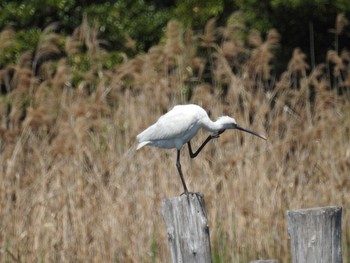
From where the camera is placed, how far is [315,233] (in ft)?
13.2

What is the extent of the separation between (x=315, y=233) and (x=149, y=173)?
3.16 m

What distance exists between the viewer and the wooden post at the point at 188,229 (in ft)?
14.0

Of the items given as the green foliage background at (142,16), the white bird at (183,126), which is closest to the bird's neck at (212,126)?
the white bird at (183,126)

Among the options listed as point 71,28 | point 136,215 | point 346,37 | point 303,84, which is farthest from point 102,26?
point 136,215

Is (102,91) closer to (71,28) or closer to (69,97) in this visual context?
(69,97)

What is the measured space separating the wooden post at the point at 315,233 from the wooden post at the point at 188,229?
40 cm

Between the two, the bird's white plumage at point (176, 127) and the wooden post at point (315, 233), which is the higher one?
the bird's white plumage at point (176, 127)

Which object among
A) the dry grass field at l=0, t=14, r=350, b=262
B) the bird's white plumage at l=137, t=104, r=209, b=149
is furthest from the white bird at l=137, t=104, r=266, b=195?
the dry grass field at l=0, t=14, r=350, b=262

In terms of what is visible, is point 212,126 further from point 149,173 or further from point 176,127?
point 149,173

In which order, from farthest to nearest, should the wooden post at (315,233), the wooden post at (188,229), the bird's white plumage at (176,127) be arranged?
1. the bird's white plumage at (176,127)
2. the wooden post at (188,229)
3. the wooden post at (315,233)

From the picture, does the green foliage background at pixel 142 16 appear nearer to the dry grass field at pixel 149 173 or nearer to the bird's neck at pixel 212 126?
the dry grass field at pixel 149 173

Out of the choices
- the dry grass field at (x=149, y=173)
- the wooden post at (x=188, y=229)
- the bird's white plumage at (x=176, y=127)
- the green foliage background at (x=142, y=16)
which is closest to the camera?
the wooden post at (x=188, y=229)

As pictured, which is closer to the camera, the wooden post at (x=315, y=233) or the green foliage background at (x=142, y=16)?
the wooden post at (x=315, y=233)

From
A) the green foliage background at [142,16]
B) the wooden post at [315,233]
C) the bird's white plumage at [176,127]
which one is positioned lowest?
the wooden post at [315,233]
